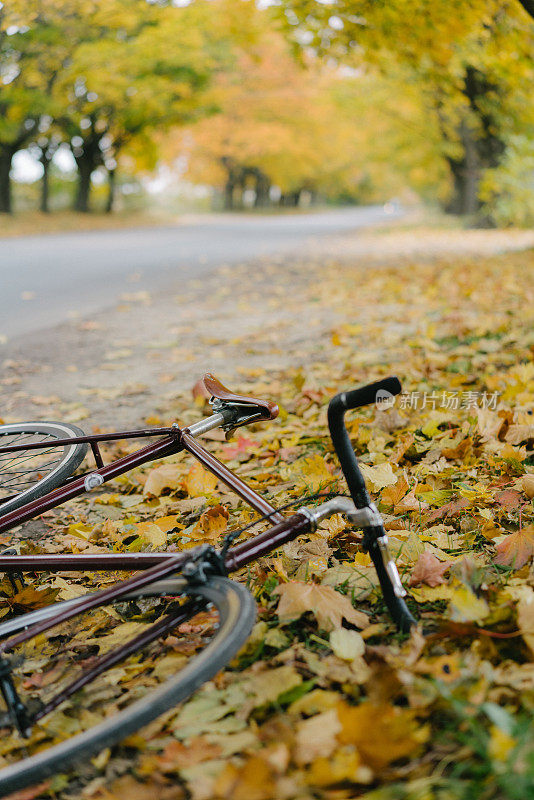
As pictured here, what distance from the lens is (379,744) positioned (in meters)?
1.31

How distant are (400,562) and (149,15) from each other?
91.2 ft

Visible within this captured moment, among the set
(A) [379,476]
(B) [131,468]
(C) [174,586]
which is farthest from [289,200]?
(C) [174,586]

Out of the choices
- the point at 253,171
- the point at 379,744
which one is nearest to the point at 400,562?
the point at 379,744

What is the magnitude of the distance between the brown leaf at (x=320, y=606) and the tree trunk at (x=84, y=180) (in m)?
31.0

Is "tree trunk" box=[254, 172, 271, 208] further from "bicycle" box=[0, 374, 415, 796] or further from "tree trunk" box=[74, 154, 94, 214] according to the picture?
"bicycle" box=[0, 374, 415, 796]

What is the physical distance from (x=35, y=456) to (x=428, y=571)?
1676 mm

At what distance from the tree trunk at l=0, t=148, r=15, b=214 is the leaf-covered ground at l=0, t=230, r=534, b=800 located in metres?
24.5

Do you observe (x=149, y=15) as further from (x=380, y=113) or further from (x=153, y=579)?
(x=153, y=579)

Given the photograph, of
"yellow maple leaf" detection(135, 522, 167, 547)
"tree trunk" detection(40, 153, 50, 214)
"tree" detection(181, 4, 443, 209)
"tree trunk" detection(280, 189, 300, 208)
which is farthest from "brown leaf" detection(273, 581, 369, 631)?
"tree trunk" detection(280, 189, 300, 208)

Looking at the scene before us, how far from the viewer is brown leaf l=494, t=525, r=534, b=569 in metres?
2.04

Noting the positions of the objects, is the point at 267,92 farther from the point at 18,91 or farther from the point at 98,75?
the point at 18,91

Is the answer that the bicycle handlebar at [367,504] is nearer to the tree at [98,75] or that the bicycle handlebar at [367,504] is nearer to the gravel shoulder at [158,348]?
the gravel shoulder at [158,348]

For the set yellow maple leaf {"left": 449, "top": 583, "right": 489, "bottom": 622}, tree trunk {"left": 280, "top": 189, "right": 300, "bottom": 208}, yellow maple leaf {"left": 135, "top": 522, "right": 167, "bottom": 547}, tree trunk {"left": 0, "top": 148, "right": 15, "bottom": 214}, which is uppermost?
tree trunk {"left": 280, "top": 189, "right": 300, "bottom": 208}

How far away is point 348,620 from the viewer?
188 cm
